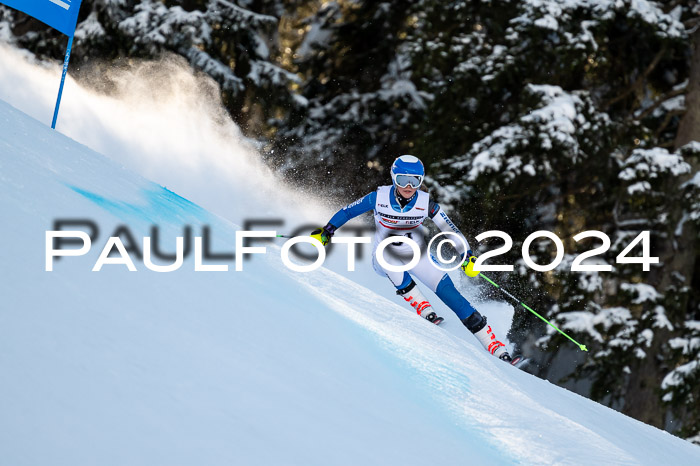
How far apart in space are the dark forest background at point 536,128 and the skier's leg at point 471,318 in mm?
4821

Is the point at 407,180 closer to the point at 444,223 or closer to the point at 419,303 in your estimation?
the point at 444,223

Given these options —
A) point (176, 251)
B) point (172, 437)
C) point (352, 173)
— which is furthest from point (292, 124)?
point (172, 437)

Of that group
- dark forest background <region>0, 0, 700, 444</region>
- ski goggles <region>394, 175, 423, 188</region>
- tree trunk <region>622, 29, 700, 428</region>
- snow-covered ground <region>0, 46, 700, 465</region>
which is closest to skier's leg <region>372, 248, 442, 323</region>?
snow-covered ground <region>0, 46, 700, 465</region>

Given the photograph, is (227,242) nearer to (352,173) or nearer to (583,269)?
(583,269)

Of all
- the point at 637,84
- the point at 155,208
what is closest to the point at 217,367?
the point at 155,208

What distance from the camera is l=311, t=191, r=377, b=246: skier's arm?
6.00m

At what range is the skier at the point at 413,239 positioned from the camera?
6016 millimetres

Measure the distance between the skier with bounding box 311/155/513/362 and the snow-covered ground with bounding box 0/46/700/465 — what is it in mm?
432

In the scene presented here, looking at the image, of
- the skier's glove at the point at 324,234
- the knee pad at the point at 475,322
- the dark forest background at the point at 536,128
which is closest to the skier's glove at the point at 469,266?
the knee pad at the point at 475,322

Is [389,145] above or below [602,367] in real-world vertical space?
above

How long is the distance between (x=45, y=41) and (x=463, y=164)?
710cm

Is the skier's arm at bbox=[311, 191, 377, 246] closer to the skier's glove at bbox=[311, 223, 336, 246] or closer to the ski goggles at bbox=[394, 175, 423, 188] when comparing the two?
the skier's glove at bbox=[311, 223, 336, 246]

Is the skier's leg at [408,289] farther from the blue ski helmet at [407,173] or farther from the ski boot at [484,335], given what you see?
the blue ski helmet at [407,173]

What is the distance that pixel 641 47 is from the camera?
1205 centimetres
